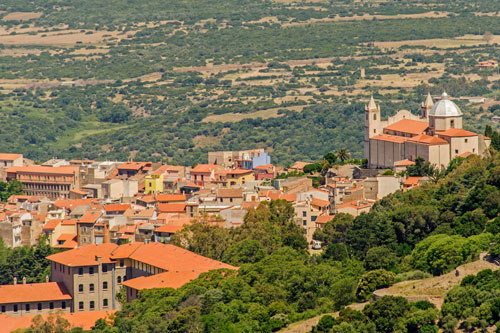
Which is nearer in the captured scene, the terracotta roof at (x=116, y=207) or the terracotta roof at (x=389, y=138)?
the terracotta roof at (x=116, y=207)

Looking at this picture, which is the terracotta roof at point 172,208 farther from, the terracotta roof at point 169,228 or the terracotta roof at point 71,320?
the terracotta roof at point 71,320

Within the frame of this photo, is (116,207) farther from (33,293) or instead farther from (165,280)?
(165,280)

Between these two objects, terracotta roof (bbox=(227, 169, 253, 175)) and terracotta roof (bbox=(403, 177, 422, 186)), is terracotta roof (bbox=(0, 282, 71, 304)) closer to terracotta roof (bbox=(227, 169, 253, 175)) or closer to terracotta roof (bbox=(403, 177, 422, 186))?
terracotta roof (bbox=(403, 177, 422, 186))

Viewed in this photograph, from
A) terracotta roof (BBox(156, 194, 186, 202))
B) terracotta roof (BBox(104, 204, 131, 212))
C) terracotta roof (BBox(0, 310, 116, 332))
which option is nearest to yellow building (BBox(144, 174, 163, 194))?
terracotta roof (BBox(156, 194, 186, 202))

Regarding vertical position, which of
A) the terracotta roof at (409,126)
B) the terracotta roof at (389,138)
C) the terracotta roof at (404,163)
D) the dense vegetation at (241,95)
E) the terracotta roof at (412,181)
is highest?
the terracotta roof at (409,126)

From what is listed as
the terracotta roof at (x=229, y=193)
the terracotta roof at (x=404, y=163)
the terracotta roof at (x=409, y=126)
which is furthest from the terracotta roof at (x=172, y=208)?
the terracotta roof at (x=409, y=126)

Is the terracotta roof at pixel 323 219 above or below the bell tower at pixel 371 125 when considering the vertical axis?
below
